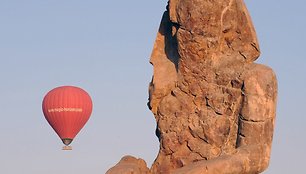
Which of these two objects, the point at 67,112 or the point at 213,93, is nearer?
the point at 213,93

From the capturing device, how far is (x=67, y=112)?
2031 inches

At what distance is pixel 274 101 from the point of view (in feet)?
57.0

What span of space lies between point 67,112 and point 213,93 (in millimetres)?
34482

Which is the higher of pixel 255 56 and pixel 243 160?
pixel 255 56

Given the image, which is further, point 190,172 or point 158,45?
point 158,45

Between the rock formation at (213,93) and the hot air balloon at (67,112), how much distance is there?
34.1 m

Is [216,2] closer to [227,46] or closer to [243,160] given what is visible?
[227,46]

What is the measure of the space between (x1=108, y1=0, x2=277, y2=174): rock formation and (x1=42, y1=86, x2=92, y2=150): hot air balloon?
112 ft

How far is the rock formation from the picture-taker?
17.2 meters

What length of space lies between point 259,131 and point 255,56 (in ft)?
4.56

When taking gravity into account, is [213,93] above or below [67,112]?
above

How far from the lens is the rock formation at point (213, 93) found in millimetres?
17172

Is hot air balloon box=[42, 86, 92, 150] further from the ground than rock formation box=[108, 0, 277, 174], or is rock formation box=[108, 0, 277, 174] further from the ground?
rock formation box=[108, 0, 277, 174]

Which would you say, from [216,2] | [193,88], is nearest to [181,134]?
[193,88]
